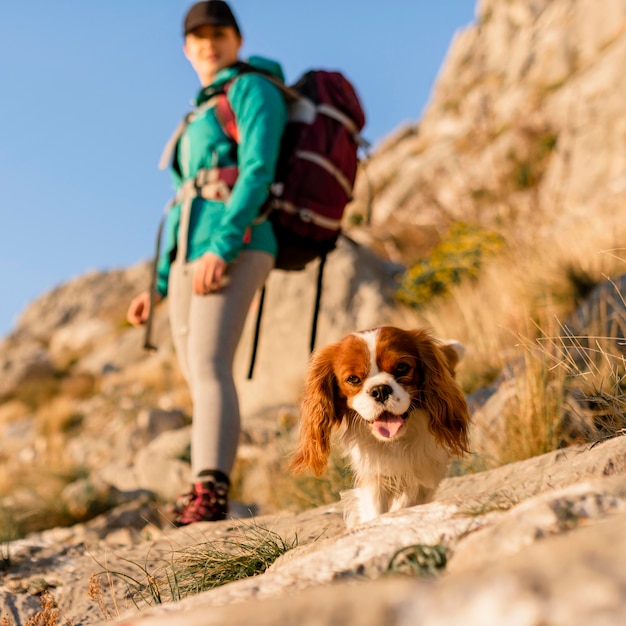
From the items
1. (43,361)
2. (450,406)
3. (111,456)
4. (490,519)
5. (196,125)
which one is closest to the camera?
(490,519)

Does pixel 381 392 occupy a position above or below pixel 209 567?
above

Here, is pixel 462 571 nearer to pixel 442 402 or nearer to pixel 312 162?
pixel 442 402

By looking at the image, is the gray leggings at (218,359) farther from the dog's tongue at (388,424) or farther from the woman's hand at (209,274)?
the dog's tongue at (388,424)

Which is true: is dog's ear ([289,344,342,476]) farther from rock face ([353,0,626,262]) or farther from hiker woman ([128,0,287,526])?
rock face ([353,0,626,262])

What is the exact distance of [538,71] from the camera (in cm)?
3044

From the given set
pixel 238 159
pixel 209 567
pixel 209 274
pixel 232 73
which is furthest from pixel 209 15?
pixel 209 567

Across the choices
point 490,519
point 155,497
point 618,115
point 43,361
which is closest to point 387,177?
point 618,115

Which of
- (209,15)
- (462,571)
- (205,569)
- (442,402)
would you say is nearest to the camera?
(462,571)

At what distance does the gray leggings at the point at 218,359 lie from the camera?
3.65 meters

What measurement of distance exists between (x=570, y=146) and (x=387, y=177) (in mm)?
12295

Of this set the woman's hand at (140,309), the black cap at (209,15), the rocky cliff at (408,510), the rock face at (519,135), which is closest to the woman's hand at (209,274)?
the woman's hand at (140,309)

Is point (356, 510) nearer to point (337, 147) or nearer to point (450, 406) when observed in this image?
point (450, 406)

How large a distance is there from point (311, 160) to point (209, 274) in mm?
916

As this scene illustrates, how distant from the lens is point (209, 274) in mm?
3625
